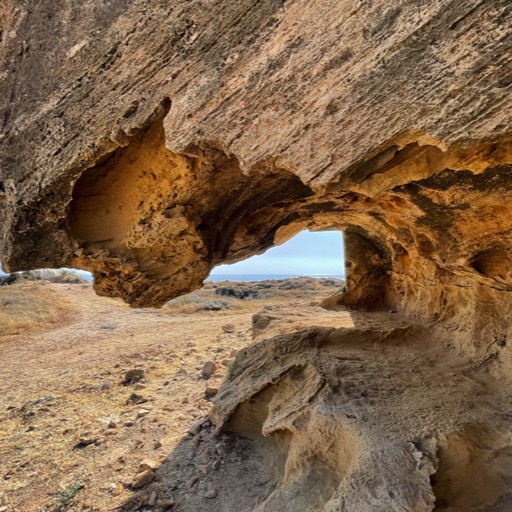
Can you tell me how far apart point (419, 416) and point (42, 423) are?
21.4ft

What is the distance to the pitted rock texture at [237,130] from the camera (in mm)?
2736

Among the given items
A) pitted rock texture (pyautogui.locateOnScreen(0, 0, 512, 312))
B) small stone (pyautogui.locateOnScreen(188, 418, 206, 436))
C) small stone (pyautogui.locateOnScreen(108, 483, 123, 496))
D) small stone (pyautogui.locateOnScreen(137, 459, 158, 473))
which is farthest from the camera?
small stone (pyautogui.locateOnScreen(188, 418, 206, 436))

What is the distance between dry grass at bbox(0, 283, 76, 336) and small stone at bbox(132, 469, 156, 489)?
11.4 m

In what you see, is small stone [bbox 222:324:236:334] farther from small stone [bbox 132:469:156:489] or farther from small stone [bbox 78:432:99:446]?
small stone [bbox 132:469:156:489]

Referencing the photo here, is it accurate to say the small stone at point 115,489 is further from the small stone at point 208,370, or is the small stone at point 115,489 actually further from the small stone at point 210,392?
the small stone at point 208,370

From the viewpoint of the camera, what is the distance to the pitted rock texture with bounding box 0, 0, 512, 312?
8.98 ft

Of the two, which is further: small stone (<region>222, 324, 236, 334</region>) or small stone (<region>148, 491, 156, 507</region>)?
small stone (<region>222, 324, 236, 334</region>)

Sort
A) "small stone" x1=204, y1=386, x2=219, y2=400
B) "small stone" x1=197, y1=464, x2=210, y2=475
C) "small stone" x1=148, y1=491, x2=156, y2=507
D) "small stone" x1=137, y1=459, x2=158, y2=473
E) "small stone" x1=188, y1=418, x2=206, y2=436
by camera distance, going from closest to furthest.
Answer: "small stone" x1=148, y1=491, x2=156, y2=507 < "small stone" x1=197, y1=464, x2=210, y2=475 < "small stone" x1=137, y1=459, x2=158, y2=473 < "small stone" x1=188, y1=418, x2=206, y2=436 < "small stone" x1=204, y1=386, x2=219, y2=400

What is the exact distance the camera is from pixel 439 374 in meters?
4.87

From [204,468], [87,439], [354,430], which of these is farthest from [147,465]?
[354,430]

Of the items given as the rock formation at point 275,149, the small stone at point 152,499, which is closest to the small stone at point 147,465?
the small stone at point 152,499

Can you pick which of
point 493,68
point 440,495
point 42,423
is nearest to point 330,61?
point 493,68

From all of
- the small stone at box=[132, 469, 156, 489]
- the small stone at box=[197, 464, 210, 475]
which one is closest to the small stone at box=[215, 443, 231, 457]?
the small stone at box=[197, 464, 210, 475]

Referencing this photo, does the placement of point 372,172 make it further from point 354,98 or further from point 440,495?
point 440,495
